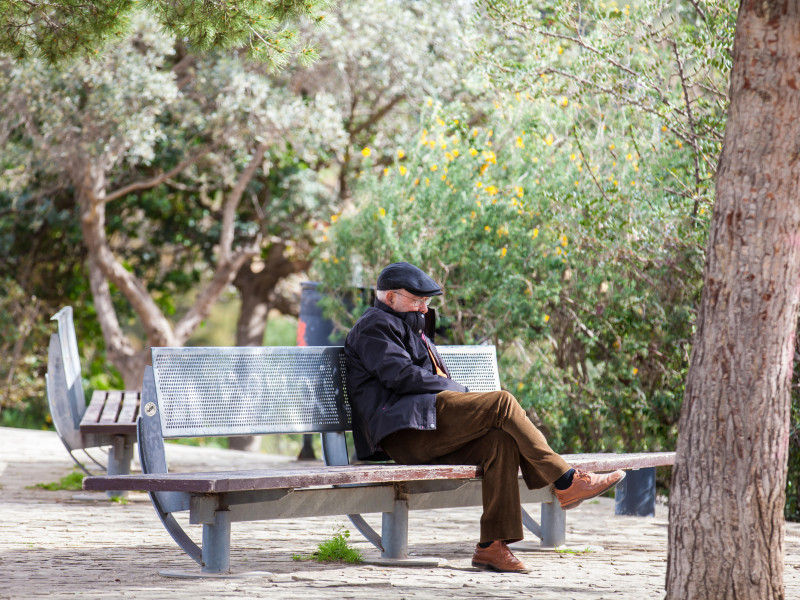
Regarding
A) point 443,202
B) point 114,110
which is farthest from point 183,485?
point 114,110

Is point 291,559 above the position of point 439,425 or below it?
below

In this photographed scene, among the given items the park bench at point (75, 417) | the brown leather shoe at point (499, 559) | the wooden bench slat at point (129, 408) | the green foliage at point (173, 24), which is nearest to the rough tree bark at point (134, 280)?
the wooden bench slat at point (129, 408)

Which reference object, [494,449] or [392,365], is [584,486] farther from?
[392,365]

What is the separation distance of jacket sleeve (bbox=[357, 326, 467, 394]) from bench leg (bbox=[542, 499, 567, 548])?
982 mm

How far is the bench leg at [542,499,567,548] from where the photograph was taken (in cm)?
522

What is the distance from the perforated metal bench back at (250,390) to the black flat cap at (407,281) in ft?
1.50

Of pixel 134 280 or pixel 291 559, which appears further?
pixel 134 280

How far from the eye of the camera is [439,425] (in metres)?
4.61

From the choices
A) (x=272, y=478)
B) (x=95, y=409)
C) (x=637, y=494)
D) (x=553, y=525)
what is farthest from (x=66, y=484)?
(x=272, y=478)

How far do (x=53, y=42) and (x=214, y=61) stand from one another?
6410 mm

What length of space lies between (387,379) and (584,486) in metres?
1.02

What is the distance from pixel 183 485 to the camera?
366 cm

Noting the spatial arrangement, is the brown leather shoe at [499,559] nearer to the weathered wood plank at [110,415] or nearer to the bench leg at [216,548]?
the bench leg at [216,548]

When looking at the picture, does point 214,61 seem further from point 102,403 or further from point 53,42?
point 53,42
